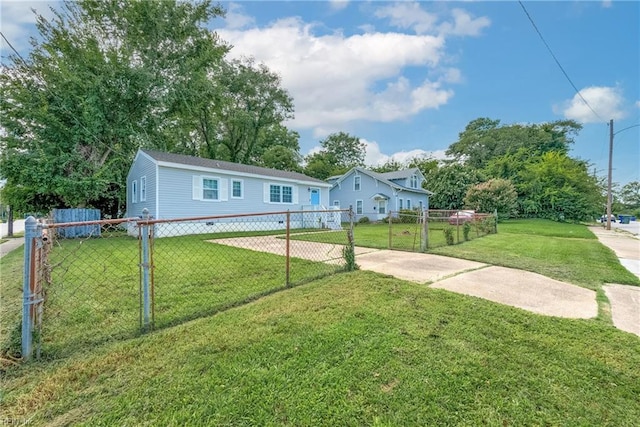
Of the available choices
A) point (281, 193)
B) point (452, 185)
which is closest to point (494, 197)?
point (452, 185)

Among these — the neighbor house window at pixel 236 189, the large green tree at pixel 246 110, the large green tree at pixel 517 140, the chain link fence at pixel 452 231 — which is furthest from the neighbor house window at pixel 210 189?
the large green tree at pixel 517 140

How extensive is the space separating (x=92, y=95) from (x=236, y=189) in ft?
24.2

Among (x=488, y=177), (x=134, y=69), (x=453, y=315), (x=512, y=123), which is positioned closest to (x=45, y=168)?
(x=134, y=69)

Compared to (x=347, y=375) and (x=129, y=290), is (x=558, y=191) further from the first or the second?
(x=129, y=290)

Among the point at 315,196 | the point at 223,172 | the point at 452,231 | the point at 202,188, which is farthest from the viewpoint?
the point at 315,196

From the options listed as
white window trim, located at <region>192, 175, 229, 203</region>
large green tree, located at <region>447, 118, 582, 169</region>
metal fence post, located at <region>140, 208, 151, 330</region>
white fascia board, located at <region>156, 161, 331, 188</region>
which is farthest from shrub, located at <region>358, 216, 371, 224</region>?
metal fence post, located at <region>140, 208, 151, 330</region>

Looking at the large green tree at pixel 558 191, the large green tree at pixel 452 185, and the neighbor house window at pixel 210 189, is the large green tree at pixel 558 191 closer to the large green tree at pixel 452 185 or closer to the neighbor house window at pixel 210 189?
the large green tree at pixel 452 185

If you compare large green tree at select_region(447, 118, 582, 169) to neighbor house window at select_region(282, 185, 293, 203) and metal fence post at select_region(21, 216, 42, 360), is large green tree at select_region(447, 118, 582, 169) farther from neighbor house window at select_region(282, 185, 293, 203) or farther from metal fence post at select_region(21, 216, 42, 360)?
metal fence post at select_region(21, 216, 42, 360)

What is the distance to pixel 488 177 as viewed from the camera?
28.5 metres

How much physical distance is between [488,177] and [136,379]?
106 ft

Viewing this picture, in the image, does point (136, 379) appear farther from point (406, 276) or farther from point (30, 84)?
point (30, 84)

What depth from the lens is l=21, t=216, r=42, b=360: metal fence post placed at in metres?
2.34

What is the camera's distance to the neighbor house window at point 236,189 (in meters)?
13.9

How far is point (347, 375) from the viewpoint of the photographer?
2.19 metres
